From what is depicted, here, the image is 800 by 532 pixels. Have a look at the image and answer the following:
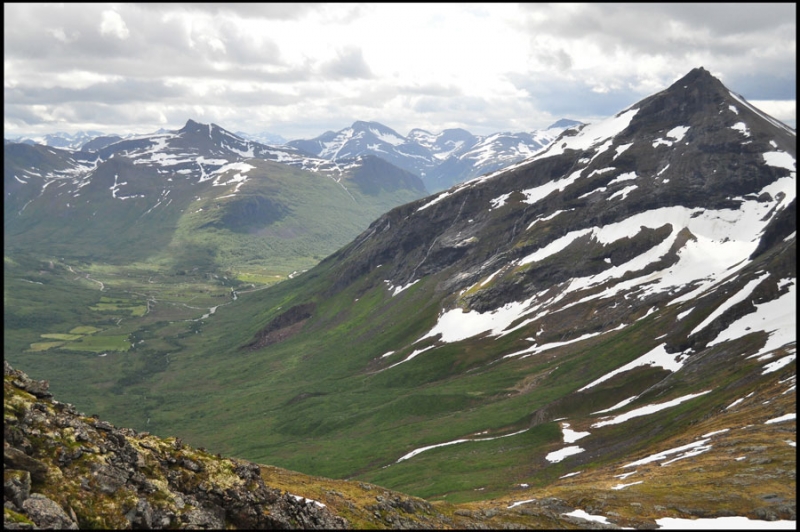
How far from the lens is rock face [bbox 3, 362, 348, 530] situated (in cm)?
3756

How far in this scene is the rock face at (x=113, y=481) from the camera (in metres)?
37.6

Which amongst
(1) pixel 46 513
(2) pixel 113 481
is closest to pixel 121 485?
(2) pixel 113 481

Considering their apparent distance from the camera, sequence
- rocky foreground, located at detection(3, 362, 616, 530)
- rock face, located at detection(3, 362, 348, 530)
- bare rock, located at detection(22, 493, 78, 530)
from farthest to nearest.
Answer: rocky foreground, located at detection(3, 362, 616, 530), rock face, located at detection(3, 362, 348, 530), bare rock, located at detection(22, 493, 78, 530)

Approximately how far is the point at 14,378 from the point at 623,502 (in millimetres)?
66529

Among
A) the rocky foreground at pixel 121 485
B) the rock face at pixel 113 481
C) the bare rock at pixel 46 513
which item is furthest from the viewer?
the rocky foreground at pixel 121 485

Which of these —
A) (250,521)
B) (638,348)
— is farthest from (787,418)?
(250,521)

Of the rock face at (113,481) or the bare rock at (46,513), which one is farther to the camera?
the rock face at (113,481)

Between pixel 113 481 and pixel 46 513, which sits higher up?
pixel 46 513

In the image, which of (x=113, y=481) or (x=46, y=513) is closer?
(x=46, y=513)

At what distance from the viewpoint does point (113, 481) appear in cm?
4153

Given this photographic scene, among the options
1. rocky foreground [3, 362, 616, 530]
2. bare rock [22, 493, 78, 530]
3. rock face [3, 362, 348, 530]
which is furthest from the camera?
rocky foreground [3, 362, 616, 530]

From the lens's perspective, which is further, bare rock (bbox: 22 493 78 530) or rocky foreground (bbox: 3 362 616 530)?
rocky foreground (bbox: 3 362 616 530)

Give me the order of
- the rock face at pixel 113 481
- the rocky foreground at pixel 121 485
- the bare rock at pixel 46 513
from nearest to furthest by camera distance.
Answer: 1. the bare rock at pixel 46 513
2. the rock face at pixel 113 481
3. the rocky foreground at pixel 121 485

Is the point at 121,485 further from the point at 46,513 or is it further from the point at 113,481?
the point at 46,513
